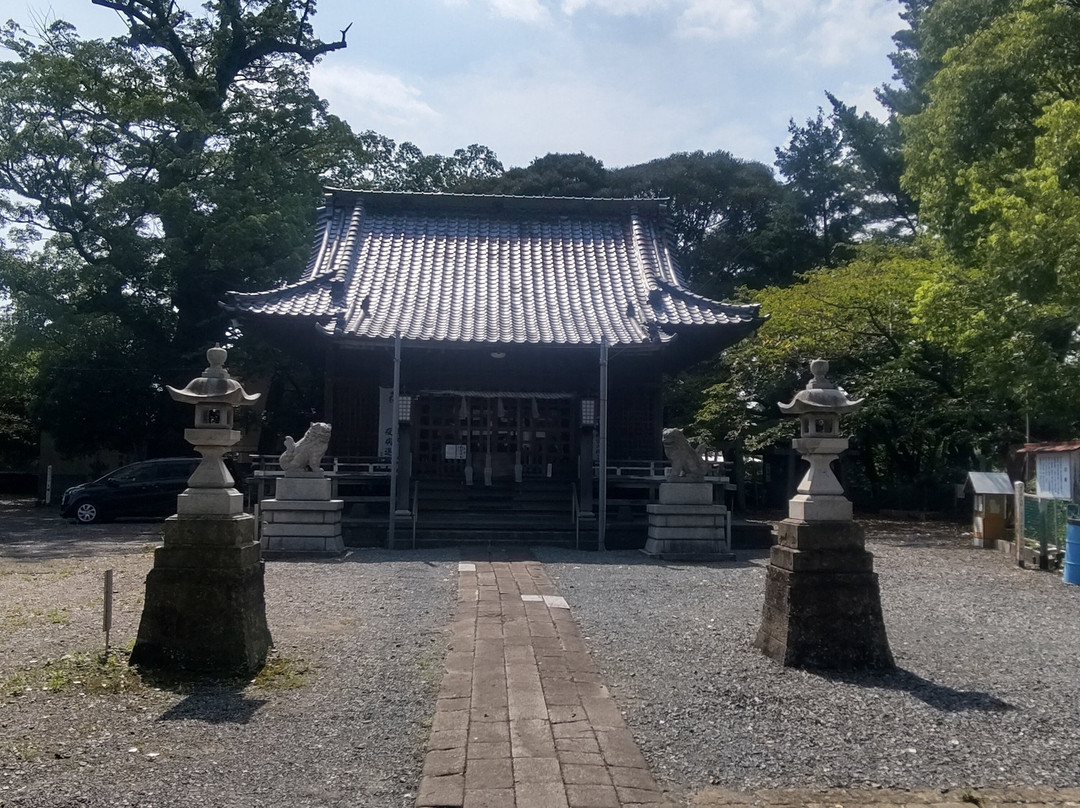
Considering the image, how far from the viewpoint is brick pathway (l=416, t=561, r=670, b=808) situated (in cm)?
403

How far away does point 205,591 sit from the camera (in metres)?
6.09

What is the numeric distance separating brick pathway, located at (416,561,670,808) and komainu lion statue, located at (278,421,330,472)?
6.33 meters

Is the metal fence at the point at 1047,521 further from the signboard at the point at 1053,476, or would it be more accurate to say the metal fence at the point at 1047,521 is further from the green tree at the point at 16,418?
the green tree at the point at 16,418

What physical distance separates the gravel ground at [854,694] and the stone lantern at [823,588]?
17 centimetres

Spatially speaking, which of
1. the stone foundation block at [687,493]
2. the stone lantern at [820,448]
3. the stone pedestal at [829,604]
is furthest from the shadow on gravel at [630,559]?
the stone pedestal at [829,604]

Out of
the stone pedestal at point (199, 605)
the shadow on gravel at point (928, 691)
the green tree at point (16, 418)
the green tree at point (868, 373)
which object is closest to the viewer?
the shadow on gravel at point (928, 691)

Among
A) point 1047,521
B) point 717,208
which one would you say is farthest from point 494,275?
point 717,208

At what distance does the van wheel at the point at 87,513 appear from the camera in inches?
783

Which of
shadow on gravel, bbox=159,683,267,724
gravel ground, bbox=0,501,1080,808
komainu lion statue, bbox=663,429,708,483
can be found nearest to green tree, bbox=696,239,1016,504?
komainu lion statue, bbox=663,429,708,483

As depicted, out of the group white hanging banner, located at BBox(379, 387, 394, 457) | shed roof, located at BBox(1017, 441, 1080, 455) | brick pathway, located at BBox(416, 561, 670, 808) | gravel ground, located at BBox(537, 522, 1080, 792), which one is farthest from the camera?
white hanging banner, located at BBox(379, 387, 394, 457)

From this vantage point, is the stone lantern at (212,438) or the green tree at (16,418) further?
the green tree at (16,418)

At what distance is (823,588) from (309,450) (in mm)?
8938

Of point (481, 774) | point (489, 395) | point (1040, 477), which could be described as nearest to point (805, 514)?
point (481, 774)

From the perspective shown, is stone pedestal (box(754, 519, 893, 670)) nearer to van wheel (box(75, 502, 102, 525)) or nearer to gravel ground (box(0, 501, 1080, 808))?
gravel ground (box(0, 501, 1080, 808))
